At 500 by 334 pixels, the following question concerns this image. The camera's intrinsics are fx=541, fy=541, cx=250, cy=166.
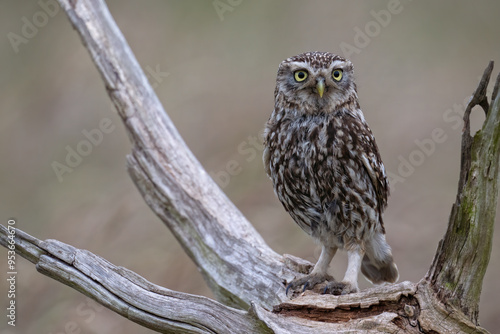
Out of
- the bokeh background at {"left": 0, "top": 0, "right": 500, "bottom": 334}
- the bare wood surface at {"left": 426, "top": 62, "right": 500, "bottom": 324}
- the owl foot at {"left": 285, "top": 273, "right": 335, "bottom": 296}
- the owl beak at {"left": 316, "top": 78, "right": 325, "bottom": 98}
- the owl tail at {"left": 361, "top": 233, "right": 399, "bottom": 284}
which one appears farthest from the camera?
the bokeh background at {"left": 0, "top": 0, "right": 500, "bottom": 334}

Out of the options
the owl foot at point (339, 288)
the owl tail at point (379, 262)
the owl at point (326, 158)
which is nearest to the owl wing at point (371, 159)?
the owl at point (326, 158)

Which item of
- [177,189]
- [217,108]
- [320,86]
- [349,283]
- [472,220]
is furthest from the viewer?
[217,108]

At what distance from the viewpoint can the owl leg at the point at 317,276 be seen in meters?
3.59

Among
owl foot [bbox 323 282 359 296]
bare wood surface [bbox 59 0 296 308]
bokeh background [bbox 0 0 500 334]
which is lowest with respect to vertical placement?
owl foot [bbox 323 282 359 296]

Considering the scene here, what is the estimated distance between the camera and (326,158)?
134 inches

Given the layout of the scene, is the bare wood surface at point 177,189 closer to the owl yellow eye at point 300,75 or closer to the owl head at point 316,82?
the owl head at point 316,82

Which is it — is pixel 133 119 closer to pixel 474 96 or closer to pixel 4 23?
pixel 474 96

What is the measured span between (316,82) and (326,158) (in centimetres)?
48

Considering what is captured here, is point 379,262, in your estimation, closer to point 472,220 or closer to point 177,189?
point 472,220

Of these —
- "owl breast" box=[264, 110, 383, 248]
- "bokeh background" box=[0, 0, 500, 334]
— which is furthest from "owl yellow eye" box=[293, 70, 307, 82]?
"bokeh background" box=[0, 0, 500, 334]

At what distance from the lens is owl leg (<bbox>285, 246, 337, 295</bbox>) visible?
141 inches

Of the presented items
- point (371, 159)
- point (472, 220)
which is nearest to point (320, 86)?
point (371, 159)

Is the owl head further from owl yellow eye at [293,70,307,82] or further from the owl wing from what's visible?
→ the owl wing

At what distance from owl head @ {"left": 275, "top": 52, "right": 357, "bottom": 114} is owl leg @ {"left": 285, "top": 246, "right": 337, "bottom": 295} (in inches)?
39.8
